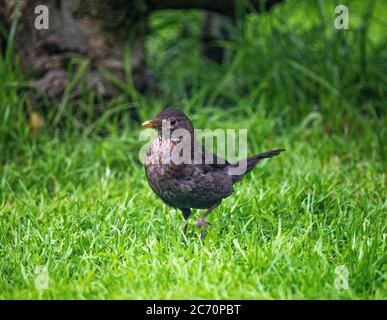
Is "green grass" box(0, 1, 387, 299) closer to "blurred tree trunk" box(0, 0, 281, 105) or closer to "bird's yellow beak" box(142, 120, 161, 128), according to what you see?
"blurred tree trunk" box(0, 0, 281, 105)

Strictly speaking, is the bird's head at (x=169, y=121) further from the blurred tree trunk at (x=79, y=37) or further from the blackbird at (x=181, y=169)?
the blurred tree trunk at (x=79, y=37)

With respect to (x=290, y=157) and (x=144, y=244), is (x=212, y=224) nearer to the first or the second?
(x=144, y=244)

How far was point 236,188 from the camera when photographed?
14.2 feet

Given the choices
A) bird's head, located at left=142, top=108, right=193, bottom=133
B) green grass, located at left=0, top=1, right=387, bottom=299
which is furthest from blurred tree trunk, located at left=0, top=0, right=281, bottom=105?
bird's head, located at left=142, top=108, right=193, bottom=133

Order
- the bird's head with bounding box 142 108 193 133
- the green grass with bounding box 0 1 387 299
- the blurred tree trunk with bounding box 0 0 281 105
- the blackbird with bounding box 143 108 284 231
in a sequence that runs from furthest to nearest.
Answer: the blurred tree trunk with bounding box 0 0 281 105
the bird's head with bounding box 142 108 193 133
the blackbird with bounding box 143 108 284 231
the green grass with bounding box 0 1 387 299

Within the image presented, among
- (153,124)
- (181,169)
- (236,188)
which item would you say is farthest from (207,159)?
(236,188)

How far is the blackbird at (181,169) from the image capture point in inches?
136

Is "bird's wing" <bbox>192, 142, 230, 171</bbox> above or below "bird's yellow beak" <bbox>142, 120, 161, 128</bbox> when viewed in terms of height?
below

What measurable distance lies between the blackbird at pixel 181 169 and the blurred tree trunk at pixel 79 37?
1.77m

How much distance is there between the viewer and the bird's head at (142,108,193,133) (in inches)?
140

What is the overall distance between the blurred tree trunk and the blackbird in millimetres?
1774

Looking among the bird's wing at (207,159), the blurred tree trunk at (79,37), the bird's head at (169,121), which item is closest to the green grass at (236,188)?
the blurred tree trunk at (79,37)
